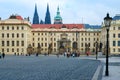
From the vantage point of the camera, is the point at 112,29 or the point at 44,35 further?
the point at 44,35

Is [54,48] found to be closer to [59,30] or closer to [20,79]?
[59,30]

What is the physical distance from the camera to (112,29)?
415 ft

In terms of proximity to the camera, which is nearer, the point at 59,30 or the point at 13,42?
the point at 13,42

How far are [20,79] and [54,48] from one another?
14001 centimetres

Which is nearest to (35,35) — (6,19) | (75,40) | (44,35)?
(44,35)

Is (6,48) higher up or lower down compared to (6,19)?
lower down

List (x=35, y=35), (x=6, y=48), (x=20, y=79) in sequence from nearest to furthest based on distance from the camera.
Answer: (x=20, y=79) → (x=6, y=48) → (x=35, y=35)

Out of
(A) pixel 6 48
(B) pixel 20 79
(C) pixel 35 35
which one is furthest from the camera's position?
(C) pixel 35 35

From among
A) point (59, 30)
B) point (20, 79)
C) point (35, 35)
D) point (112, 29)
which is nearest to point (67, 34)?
point (59, 30)

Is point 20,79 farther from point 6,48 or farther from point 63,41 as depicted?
point 63,41

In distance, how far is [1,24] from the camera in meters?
124

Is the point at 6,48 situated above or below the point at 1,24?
below

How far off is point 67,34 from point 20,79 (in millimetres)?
140900

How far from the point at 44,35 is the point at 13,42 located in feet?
119
